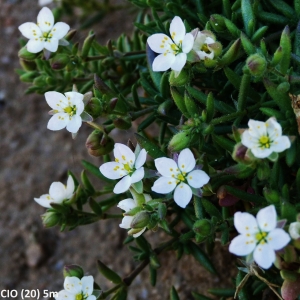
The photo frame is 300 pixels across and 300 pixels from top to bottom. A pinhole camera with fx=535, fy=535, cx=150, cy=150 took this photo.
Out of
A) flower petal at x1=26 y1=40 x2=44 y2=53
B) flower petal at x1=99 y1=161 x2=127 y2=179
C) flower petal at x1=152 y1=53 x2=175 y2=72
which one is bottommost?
flower petal at x1=99 y1=161 x2=127 y2=179

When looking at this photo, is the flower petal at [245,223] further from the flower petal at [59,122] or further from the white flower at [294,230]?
the flower petal at [59,122]

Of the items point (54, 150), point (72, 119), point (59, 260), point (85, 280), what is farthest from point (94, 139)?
point (54, 150)

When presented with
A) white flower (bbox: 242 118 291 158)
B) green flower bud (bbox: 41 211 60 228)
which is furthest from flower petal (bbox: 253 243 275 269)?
green flower bud (bbox: 41 211 60 228)

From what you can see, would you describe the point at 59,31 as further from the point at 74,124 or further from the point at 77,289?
the point at 77,289

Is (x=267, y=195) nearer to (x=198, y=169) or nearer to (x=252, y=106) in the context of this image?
(x=198, y=169)

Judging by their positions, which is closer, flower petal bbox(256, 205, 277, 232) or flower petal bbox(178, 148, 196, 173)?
flower petal bbox(256, 205, 277, 232)

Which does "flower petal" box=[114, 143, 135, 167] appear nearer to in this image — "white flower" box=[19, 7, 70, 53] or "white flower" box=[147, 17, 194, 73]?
"white flower" box=[147, 17, 194, 73]

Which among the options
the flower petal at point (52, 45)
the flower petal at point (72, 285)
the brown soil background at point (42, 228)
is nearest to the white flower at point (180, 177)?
the flower petal at point (72, 285)

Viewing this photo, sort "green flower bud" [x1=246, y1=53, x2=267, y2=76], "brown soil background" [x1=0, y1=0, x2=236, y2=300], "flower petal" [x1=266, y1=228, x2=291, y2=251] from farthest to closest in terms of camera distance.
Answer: "brown soil background" [x1=0, y1=0, x2=236, y2=300] < "green flower bud" [x1=246, y1=53, x2=267, y2=76] < "flower petal" [x1=266, y1=228, x2=291, y2=251]
